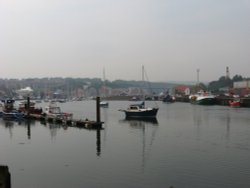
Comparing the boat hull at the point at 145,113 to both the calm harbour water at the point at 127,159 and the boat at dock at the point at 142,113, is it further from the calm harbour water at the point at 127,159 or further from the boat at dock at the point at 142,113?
the calm harbour water at the point at 127,159

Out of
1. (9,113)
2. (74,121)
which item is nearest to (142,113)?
(74,121)

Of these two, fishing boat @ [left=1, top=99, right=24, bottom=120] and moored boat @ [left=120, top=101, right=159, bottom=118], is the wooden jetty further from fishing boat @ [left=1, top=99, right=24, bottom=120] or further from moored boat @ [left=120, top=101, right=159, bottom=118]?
moored boat @ [left=120, top=101, right=159, bottom=118]

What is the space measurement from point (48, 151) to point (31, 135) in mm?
13467

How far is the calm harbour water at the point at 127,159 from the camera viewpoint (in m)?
24.8

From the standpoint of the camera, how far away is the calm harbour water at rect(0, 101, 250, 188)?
81.5 feet

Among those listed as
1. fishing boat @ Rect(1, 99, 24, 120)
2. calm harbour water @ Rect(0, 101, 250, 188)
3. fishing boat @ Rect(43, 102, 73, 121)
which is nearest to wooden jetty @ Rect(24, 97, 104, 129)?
fishing boat @ Rect(43, 102, 73, 121)

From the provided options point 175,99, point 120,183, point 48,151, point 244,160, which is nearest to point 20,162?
point 48,151

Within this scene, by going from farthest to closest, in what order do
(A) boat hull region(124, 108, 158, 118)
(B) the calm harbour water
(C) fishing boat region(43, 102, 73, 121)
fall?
(A) boat hull region(124, 108, 158, 118) → (C) fishing boat region(43, 102, 73, 121) → (B) the calm harbour water

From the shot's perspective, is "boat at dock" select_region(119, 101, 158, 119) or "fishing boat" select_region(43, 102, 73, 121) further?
"boat at dock" select_region(119, 101, 158, 119)

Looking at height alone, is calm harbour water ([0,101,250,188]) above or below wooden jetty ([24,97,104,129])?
below

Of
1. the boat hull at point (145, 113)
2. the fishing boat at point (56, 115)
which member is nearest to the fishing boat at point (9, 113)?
the fishing boat at point (56, 115)

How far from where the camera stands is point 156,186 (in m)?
23.7

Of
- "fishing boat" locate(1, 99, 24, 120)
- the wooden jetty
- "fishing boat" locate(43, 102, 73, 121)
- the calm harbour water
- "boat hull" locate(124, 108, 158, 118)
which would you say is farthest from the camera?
"boat hull" locate(124, 108, 158, 118)

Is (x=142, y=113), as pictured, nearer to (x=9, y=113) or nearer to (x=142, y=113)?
(x=142, y=113)
